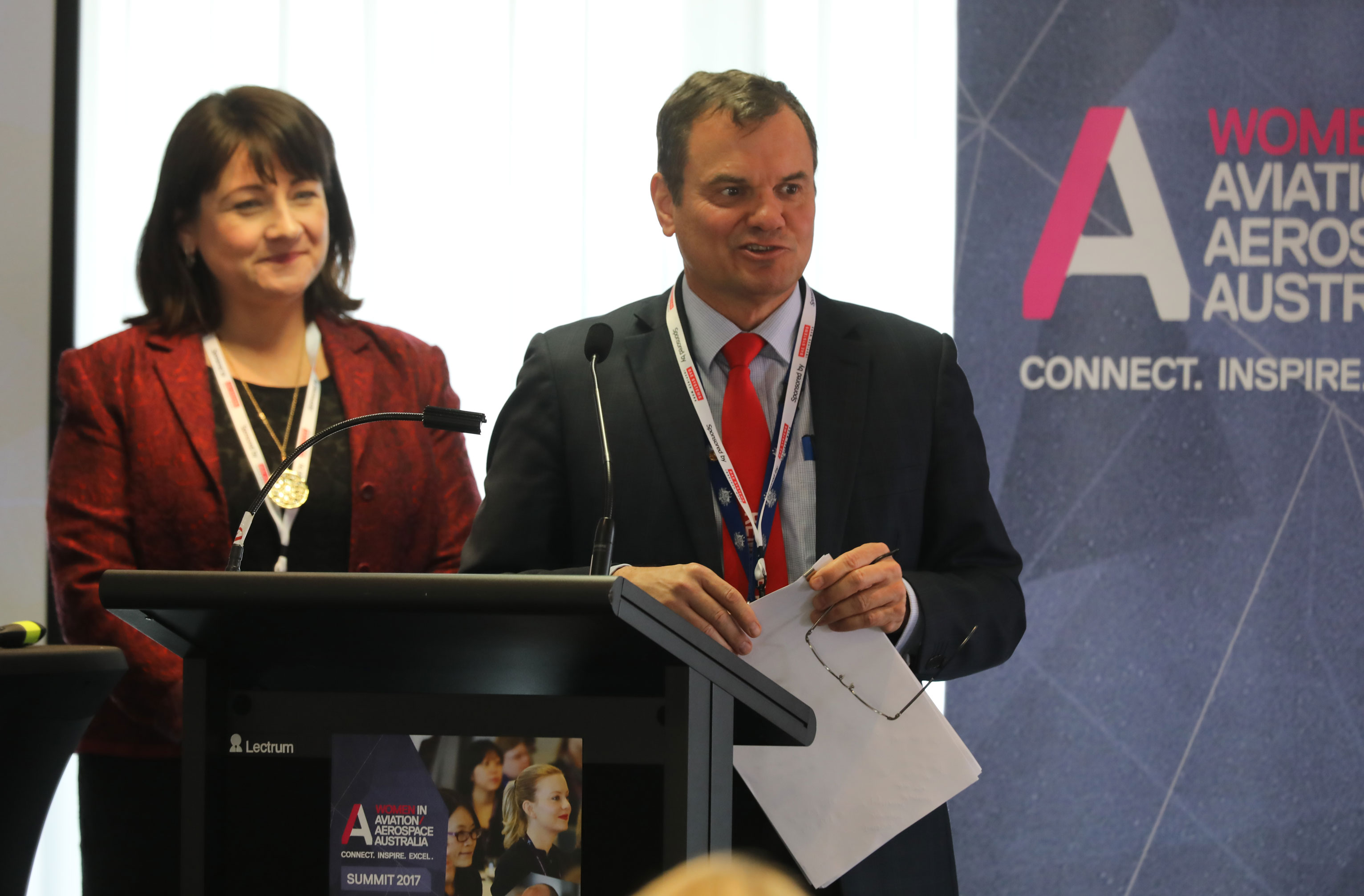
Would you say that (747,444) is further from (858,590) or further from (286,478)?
(286,478)

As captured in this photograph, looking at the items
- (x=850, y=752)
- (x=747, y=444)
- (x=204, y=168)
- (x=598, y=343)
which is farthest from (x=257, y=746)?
(x=204, y=168)

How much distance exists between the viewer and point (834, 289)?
10.5 ft

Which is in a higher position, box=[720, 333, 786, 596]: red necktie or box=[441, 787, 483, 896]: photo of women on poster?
box=[720, 333, 786, 596]: red necktie

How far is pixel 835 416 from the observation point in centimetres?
182

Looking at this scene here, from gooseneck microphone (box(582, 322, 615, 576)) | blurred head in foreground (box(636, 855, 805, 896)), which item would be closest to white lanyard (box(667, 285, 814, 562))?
gooseneck microphone (box(582, 322, 615, 576))

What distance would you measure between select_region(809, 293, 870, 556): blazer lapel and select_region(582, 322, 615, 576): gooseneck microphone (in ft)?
1.27

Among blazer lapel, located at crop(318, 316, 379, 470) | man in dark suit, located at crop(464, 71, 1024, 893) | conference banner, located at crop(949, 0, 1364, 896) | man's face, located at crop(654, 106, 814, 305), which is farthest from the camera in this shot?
conference banner, located at crop(949, 0, 1364, 896)

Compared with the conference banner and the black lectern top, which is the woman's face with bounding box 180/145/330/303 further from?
the conference banner

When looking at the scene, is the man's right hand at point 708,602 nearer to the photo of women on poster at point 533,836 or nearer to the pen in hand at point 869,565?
the pen in hand at point 869,565

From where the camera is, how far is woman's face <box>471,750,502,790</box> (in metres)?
1.11

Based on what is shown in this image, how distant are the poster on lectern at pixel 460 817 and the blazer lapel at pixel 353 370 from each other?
1.37 meters

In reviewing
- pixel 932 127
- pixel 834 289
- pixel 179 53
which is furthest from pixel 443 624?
pixel 179 53

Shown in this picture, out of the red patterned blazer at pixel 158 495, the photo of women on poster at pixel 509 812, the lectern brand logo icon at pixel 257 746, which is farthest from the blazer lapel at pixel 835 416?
the red patterned blazer at pixel 158 495

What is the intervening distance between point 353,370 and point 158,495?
1.47ft
